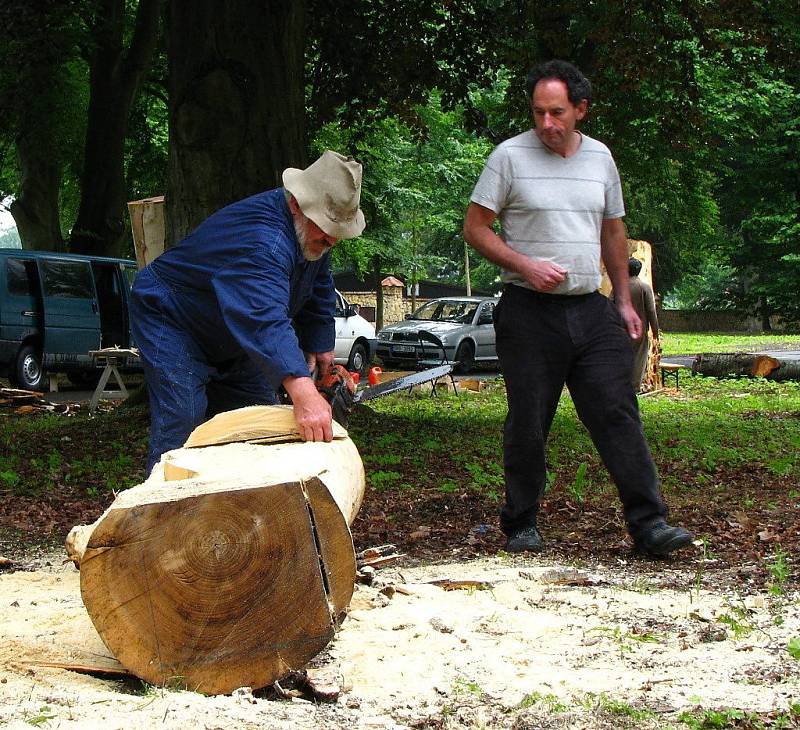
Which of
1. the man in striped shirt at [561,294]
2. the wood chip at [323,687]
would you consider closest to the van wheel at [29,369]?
the man in striped shirt at [561,294]

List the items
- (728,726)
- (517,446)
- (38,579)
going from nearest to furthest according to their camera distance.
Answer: (728,726)
(38,579)
(517,446)

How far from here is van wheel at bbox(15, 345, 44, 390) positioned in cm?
1772

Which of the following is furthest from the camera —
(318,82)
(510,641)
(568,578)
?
(318,82)

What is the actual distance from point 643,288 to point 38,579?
8.92 m

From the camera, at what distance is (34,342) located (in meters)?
18.1

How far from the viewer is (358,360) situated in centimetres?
2380

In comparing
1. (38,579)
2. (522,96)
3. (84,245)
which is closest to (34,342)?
(84,245)

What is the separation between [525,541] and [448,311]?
2012cm

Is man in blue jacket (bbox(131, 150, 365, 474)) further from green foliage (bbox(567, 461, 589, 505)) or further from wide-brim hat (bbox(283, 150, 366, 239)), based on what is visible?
green foliage (bbox(567, 461, 589, 505))

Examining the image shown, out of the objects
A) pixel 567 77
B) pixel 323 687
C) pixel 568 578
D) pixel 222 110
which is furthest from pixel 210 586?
pixel 222 110

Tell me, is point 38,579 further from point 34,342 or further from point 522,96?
point 34,342

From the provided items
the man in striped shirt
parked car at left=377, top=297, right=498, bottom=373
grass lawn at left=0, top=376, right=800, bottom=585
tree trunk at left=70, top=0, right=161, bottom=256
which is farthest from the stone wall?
the man in striped shirt

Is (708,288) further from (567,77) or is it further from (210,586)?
(210,586)

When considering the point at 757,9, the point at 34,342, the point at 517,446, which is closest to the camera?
the point at 517,446
